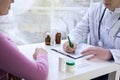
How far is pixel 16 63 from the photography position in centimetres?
75

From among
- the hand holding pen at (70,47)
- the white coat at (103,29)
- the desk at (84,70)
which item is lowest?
the desk at (84,70)

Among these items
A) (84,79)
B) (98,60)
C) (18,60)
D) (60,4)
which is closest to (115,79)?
(98,60)

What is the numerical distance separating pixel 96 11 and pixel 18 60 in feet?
3.06

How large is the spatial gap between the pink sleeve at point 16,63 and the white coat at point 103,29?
1.95 ft

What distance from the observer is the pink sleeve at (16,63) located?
0.74 m

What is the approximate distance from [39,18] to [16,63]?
0.82 m

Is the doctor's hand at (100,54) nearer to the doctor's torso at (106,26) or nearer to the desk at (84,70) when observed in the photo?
the desk at (84,70)

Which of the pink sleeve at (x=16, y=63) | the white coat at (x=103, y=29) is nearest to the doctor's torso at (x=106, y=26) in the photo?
the white coat at (x=103, y=29)

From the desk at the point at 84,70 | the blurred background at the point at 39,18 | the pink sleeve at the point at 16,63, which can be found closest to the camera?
the pink sleeve at the point at 16,63

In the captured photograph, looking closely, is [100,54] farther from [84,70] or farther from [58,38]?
[58,38]

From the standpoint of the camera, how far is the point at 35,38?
5.21ft

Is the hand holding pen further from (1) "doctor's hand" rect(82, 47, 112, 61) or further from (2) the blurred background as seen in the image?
(2) the blurred background

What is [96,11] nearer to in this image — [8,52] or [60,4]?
[60,4]

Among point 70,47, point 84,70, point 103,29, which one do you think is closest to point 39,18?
point 70,47
